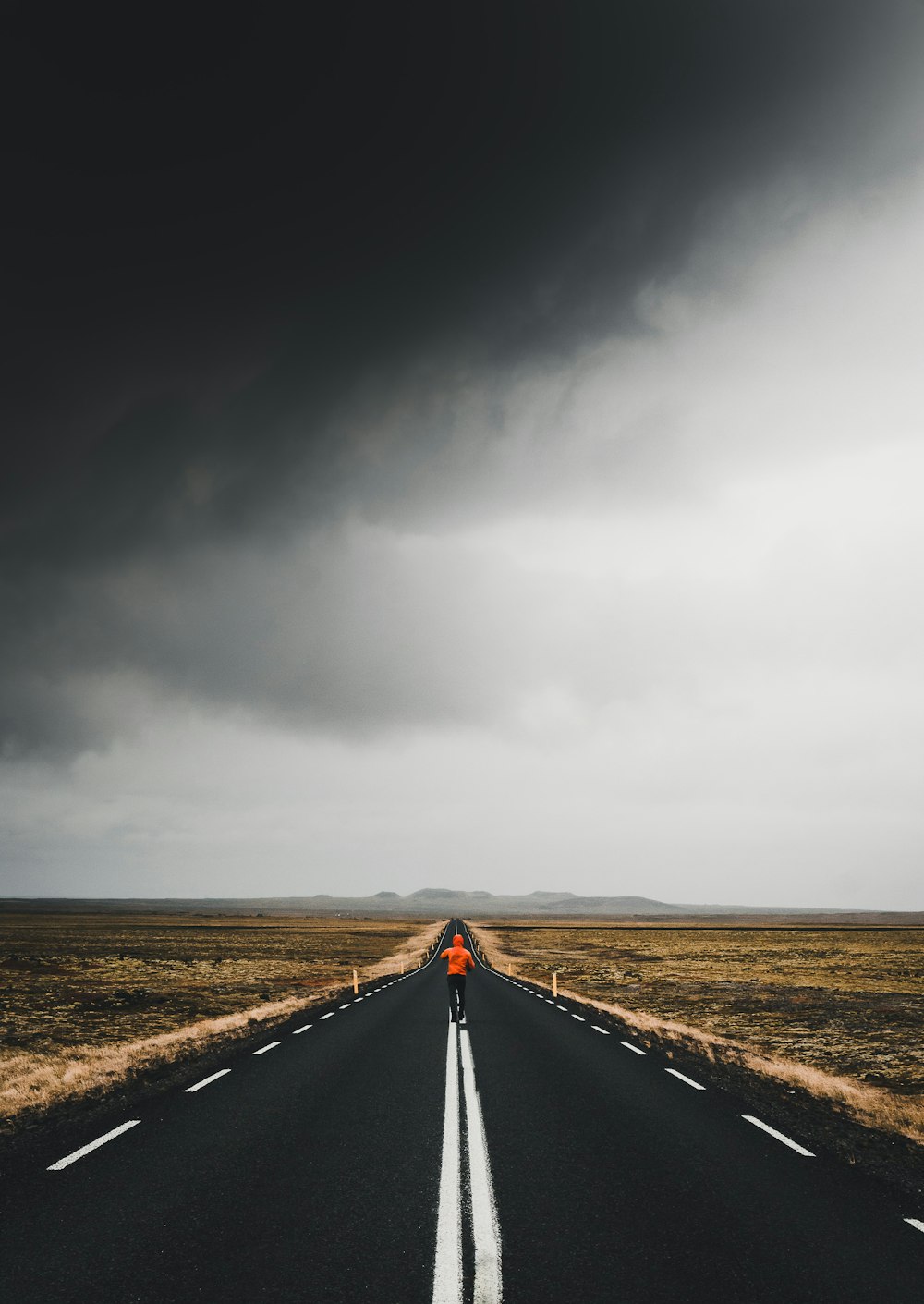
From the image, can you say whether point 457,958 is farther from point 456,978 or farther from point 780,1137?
point 780,1137

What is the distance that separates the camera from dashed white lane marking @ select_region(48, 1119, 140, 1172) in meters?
6.99

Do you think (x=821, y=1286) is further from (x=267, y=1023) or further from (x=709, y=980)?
(x=709, y=980)

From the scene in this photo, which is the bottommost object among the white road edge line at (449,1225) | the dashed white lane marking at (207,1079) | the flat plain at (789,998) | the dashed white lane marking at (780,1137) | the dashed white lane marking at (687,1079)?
the flat plain at (789,998)

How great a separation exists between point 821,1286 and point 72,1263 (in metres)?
4.87

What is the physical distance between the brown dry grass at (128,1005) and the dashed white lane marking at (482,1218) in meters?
5.60

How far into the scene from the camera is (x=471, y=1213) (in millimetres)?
5867

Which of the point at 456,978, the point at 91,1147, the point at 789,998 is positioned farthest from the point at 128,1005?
the point at 789,998

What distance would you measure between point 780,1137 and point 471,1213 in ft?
14.2

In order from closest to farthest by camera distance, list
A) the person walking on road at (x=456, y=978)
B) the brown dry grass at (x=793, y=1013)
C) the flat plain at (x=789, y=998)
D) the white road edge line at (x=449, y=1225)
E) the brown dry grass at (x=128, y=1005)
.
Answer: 1. the white road edge line at (x=449, y=1225)
2. the brown dry grass at (x=128, y=1005)
3. the brown dry grass at (x=793, y=1013)
4. the flat plain at (x=789, y=998)
5. the person walking on road at (x=456, y=978)

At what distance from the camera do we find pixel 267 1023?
58.6 ft

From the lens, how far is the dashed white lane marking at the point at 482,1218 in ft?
15.5

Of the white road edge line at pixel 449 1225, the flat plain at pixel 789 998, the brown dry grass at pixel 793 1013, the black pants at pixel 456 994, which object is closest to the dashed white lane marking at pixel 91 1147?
the white road edge line at pixel 449 1225

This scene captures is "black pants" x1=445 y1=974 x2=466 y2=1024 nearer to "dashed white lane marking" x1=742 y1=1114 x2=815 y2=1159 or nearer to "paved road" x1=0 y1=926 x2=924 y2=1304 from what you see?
"paved road" x1=0 y1=926 x2=924 y2=1304

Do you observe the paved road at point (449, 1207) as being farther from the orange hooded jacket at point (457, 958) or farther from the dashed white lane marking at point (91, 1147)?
the orange hooded jacket at point (457, 958)
